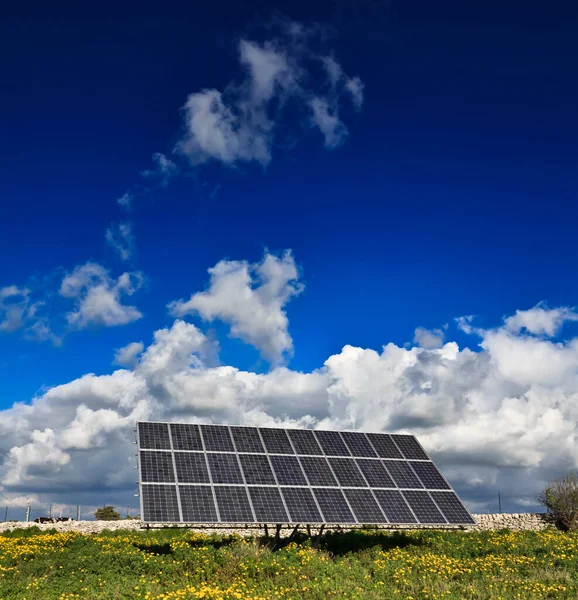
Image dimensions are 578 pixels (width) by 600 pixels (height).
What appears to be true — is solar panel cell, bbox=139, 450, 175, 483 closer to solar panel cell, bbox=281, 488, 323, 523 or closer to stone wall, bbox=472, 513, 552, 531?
solar panel cell, bbox=281, 488, 323, 523

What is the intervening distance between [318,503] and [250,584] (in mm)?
5492

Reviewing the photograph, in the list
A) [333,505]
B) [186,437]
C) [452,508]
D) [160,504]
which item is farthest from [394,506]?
[160,504]

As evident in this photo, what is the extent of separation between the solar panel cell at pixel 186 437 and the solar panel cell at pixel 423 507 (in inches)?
399

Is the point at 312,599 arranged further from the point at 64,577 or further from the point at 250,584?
the point at 64,577

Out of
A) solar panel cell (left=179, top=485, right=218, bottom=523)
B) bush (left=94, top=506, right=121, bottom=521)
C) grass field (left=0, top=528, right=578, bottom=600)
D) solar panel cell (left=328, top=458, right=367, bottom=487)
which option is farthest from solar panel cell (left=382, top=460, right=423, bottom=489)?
A: bush (left=94, top=506, right=121, bottom=521)

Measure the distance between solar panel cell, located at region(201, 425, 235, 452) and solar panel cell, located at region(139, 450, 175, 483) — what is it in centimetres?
212

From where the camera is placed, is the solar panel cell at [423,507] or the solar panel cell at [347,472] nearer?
the solar panel cell at [423,507]

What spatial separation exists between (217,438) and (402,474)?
9.46m

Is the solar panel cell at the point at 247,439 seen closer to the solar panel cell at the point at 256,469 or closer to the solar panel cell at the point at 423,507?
the solar panel cell at the point at 256,469

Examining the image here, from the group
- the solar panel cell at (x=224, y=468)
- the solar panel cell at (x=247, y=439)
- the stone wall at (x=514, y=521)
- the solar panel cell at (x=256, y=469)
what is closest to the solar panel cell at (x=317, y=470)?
the solar panel cell at (x=256, y=469)

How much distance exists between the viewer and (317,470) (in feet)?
87.7

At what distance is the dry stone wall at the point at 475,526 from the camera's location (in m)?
38.5

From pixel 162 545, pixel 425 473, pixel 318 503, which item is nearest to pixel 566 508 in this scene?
pixel 425 473

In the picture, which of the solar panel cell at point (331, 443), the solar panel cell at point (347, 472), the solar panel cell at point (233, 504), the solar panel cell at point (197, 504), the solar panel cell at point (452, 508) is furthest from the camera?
the solar panel cell at point (331, 443)
